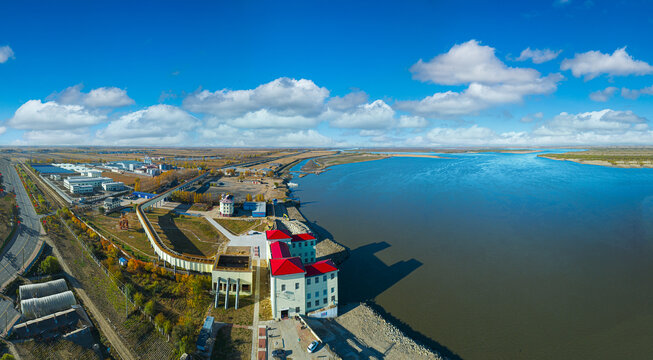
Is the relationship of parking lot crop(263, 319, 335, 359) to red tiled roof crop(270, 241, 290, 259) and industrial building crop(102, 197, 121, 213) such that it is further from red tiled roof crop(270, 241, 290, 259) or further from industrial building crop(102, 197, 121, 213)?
industrial building crop(102, 197, 121, 213)

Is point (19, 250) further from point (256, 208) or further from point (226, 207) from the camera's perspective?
point (256, 208)

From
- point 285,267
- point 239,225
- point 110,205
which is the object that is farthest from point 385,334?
point 110,205

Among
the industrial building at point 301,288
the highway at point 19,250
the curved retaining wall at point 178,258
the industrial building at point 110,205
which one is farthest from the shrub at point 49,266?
the industrial building at point 110,205

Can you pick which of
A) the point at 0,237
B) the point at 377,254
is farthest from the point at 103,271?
the point at 377,254

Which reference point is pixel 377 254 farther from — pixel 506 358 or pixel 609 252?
pixel 609 252

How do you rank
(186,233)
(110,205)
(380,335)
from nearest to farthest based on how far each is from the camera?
1. (380,335)
2. (186,233)
3. (110,205)

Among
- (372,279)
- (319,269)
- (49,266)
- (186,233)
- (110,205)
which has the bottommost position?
(372,279)
